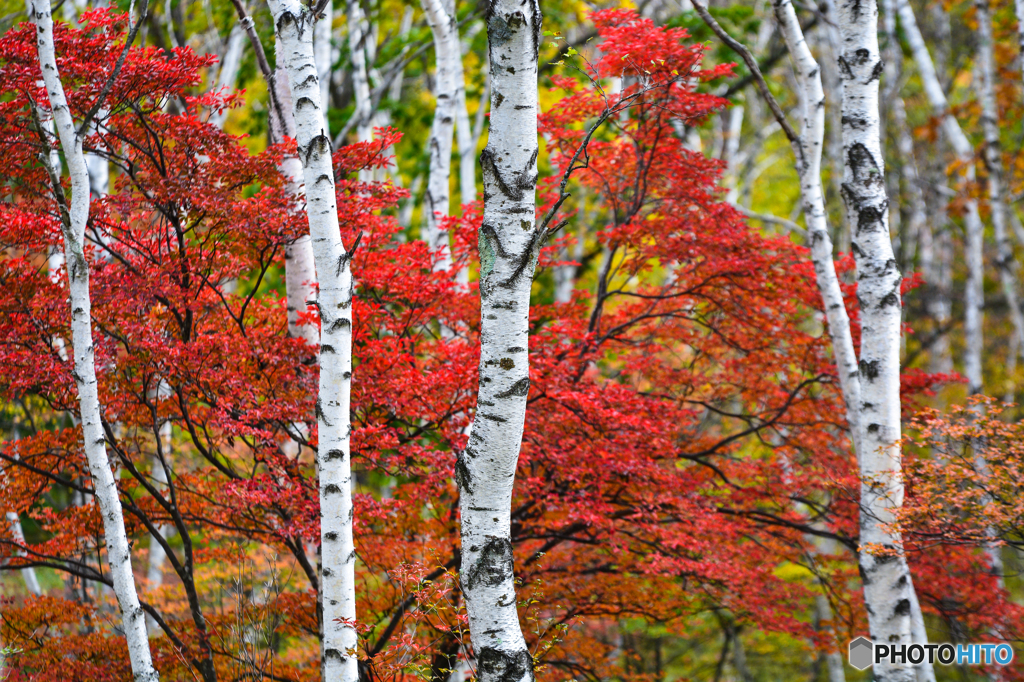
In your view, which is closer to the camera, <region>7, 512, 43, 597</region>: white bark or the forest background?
the forest background

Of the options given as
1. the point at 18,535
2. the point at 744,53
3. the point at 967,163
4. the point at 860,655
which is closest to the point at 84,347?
the point at 18,535

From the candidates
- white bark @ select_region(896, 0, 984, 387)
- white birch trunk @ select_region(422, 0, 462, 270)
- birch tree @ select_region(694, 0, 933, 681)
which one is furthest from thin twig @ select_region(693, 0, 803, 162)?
white bark @ select_region(896, 0, 984, 387)

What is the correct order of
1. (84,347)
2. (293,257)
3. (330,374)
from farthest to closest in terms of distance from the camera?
1. (293,257)
2. (84,347)
3. (330,374)

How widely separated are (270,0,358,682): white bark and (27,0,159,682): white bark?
1243 millimetres

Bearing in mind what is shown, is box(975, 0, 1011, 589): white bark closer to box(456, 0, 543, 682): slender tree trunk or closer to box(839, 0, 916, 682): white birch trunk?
box(839, 0, 916, 682): white birch trunk

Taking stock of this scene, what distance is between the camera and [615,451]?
5.05m

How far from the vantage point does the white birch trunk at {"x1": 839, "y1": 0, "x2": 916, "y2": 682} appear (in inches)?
166

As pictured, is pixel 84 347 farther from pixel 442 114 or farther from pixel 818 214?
pixel 818 214

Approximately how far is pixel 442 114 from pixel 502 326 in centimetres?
446

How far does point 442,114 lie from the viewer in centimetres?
680

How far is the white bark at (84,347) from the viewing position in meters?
3.74

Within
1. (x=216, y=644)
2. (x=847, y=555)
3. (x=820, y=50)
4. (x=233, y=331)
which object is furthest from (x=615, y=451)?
(x=820, y=50)

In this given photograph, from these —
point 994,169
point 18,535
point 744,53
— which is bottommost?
point 18,535


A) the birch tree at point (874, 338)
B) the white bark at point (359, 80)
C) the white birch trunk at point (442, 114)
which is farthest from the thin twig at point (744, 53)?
the white bark at point (359, 80)
